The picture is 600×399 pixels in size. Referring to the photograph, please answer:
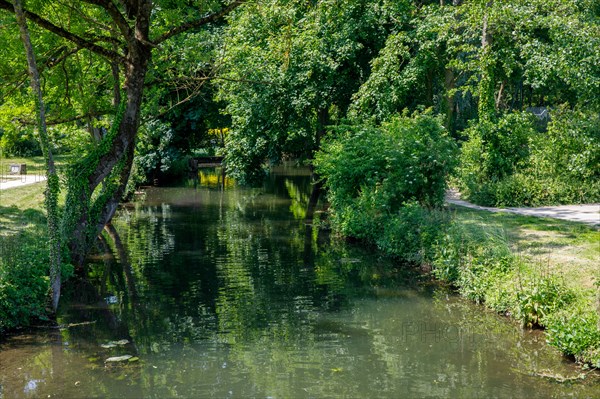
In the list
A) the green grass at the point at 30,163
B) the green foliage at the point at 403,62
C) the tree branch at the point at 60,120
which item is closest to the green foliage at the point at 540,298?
the green foliage at the point at 403,62

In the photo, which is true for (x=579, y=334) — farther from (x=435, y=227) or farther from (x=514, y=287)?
(x=435, y=227)

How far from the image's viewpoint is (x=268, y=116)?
88.9 feet

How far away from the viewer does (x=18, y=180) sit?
32.0m

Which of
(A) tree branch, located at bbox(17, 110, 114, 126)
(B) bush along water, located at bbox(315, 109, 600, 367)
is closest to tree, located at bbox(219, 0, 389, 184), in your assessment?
Result: (B) bush along water, located at bbox(315, 109, 600, 367)

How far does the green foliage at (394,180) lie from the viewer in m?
17.8

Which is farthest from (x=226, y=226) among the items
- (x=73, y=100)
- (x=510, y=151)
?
(x=510, y=151)

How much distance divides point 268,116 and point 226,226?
17.3 feet

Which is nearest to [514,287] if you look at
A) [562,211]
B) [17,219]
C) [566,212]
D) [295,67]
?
[566,212]

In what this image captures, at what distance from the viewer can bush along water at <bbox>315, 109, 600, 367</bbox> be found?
11.3m

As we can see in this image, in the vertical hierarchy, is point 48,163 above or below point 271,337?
above

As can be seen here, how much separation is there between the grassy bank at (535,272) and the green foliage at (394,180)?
1528 mm

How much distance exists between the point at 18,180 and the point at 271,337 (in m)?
24.4

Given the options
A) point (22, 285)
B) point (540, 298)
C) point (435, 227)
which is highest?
point (435, 227)

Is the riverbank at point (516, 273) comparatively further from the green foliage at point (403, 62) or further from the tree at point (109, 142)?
the green foliage at point (403, 62)
